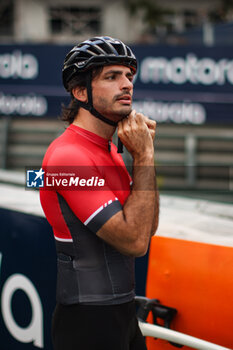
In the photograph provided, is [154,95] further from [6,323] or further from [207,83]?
[6,323]

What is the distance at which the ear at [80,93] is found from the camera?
1.88 m

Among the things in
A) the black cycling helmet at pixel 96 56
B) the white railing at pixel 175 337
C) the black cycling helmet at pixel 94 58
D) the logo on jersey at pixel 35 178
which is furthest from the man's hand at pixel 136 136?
the white railing at pixel 175 337

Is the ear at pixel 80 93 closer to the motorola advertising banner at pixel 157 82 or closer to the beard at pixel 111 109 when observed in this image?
the beard at pixel 111 109

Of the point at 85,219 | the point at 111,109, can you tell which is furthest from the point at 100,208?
the point at 111,109

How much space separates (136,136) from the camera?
69.3 inches

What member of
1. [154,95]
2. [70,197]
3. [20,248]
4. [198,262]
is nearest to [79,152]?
[70,197]

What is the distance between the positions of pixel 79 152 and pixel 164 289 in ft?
3.01

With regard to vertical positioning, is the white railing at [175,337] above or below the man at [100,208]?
below

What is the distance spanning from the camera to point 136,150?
5.75 feet

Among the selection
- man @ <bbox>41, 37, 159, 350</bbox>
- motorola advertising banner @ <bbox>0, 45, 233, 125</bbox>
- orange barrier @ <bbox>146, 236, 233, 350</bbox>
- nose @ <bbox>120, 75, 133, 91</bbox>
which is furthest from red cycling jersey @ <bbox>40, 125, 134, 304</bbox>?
motorola advertising banner @ <bbox>0, 45, 233, 125</bbox>

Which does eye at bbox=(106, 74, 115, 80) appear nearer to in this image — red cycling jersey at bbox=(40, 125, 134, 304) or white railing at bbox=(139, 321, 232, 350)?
red cycling jersey at bbox=(40, 125, 134, 304)

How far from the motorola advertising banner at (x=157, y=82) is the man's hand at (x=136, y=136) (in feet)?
21.6

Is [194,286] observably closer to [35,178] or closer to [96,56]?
[35,178]

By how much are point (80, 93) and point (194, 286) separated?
3.41 feet
